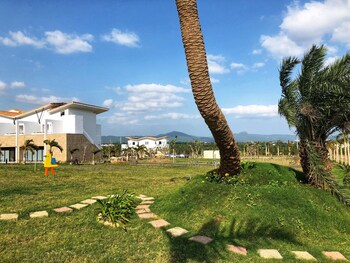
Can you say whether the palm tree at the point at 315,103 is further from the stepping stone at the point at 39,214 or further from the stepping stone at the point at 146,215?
the stepping stone at the point at 39,214

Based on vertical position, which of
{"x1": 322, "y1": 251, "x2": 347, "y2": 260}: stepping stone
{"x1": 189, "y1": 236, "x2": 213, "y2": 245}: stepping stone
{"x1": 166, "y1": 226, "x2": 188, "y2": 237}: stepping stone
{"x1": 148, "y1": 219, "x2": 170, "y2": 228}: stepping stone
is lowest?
{"x1": 322, "y1": 251, "x2": 347, "y2": 260}: stepping stone

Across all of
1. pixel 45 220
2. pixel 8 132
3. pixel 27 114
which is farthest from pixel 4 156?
pixel 45 220

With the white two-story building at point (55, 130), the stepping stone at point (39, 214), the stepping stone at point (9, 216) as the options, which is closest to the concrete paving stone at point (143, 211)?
the stepping stone at point (39, 214)

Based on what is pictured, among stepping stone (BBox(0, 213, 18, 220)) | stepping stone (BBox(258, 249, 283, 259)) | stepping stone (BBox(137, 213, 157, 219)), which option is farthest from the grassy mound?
stepping stone (BBox(0, 213, 18, 220))

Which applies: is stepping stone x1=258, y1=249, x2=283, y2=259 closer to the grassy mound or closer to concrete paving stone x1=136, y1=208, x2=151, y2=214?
the grassy mound

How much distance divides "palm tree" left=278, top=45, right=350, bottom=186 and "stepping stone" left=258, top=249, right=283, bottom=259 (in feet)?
12.7

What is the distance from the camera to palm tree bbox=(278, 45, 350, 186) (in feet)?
26.3

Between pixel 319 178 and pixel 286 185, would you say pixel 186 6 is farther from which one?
pixel 319 178

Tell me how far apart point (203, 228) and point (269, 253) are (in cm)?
149

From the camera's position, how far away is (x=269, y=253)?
483 cm

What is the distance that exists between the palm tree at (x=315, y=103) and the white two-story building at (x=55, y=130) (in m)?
29.5

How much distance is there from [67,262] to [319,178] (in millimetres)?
6508

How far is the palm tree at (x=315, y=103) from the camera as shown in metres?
8.03

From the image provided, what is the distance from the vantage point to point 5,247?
15.9 feet
